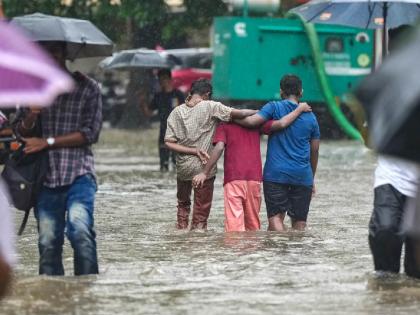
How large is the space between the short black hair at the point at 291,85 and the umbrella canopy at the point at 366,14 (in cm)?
274

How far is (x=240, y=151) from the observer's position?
12.0 metres

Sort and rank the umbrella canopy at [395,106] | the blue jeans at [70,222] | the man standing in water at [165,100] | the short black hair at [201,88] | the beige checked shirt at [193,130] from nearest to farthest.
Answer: the umbrella canopy at [395,106], the blue jeans at [70,222], the beige checked shirt at [193,130], the short black hair at [201,88], the man standing in water at [165,100]

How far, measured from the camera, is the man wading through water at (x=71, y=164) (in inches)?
344

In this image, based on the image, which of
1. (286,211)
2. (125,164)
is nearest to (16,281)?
(286,211)

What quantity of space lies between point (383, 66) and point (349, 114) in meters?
23.8

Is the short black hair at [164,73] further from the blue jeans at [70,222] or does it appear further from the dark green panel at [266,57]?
the blue jeans at [70,222]

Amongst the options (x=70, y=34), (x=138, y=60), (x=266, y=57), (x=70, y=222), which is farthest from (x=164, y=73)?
(x=70, y=222)

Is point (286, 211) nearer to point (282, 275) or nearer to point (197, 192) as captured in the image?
point (197, 192)

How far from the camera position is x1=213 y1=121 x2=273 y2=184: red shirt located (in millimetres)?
12031

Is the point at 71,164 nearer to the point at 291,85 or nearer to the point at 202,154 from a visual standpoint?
the point at 291,85

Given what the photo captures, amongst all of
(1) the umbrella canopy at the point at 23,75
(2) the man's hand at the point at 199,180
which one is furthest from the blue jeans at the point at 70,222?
(2) the man's hand at the point at 199,180

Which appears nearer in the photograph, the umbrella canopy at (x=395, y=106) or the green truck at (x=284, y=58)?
the umbrella canopy at (x=395, y=106)

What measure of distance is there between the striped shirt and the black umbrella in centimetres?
598

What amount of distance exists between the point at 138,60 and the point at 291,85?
11037 mm
